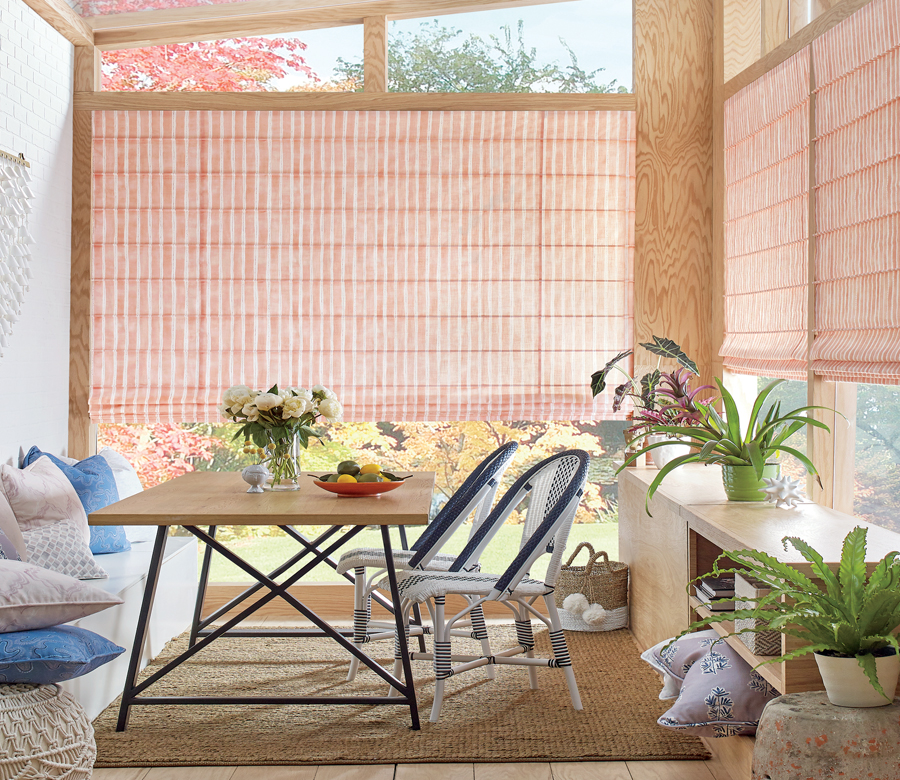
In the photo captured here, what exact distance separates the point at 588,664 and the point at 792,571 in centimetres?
185

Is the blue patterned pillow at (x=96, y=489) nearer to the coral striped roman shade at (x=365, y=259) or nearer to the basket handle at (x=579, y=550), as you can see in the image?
the coral striped roman shade at (x=365, y=259)

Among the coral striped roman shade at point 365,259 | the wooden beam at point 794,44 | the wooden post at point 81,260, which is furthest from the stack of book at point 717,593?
the wooden post at point 81,260

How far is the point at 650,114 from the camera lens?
177 inches

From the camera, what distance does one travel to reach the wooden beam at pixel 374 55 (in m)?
4.49

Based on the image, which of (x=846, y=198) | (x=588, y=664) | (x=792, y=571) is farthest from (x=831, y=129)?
(x=588, y=664)

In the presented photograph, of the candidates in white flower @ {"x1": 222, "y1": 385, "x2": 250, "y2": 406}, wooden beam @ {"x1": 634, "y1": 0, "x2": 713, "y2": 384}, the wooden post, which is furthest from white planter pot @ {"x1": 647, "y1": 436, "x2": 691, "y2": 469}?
the wooden post

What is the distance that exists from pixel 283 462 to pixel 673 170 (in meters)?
2.49

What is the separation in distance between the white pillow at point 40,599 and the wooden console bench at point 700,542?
1.84 metres

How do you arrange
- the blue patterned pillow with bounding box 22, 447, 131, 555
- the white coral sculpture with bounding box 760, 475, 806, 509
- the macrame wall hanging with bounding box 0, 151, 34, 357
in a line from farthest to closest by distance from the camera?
the blue patterned pillow with bounding box 22, 447, 131, 555 < the macrame wall hanging with bounding box 0, 151, 34, 357 < the white coral sculpture with bounding box 760, 475, 806, 509

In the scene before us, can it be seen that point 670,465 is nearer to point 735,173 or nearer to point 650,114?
point 735,173

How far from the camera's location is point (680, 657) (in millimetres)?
2816

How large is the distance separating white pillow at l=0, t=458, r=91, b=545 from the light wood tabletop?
41 cm

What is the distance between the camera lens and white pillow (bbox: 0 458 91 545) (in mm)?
3432

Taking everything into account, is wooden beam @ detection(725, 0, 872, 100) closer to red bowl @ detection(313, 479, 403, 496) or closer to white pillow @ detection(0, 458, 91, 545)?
red bowl @ detection(313, 479, 403, 496)
